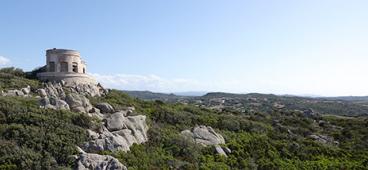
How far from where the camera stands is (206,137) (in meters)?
33.2

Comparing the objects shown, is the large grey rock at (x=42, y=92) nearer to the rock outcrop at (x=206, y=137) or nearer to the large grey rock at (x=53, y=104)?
the large grey rock at (x=53, y=104)

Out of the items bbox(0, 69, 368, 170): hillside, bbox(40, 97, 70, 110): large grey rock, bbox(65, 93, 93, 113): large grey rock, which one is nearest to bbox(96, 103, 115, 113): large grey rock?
bbox(0, 69, 368, 170): hillside

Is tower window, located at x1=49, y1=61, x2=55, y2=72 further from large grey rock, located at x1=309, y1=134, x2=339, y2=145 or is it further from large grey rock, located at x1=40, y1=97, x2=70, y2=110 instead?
large grey rock, located at x1=309, y1=134, x2=339, y2=145

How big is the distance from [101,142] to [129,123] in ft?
14.6

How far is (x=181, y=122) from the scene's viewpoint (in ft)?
121

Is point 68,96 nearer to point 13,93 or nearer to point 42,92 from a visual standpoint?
point 42,92

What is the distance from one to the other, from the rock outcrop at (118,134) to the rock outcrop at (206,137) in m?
3.90

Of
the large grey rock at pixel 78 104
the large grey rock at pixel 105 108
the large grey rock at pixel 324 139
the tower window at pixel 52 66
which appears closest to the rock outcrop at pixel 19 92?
the large grey rock at pixel 78 104

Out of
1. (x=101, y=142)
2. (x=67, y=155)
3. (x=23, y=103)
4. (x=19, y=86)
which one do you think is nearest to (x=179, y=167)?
(x=101, y=142)

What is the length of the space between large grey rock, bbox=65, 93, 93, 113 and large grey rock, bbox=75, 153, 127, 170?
8693 millimetres

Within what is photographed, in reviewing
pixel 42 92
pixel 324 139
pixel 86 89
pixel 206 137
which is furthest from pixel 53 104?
pixel 324 139

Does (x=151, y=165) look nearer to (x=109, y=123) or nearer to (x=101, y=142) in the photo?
(x=101, y=142)

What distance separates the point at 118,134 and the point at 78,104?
602 cm

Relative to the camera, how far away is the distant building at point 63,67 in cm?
4094
